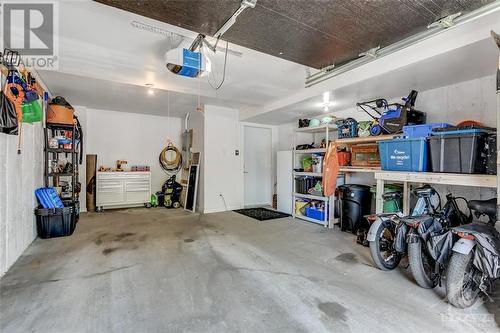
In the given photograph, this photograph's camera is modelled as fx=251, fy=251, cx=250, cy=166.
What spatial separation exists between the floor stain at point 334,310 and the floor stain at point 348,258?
40.9 inches

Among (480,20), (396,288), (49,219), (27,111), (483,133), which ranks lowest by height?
(396,288)

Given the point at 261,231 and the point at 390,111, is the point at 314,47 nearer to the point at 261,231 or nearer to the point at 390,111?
the point at 390,111

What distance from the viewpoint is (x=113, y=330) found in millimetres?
1754

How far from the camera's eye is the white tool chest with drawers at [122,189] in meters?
6.00

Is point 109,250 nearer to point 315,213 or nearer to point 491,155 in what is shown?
point 315,213

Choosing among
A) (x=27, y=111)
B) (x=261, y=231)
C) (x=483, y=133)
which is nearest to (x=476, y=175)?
(x=483, y=133)

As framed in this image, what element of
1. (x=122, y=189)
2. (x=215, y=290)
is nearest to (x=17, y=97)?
(x=215, y=290)

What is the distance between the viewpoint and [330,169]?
4.49 m

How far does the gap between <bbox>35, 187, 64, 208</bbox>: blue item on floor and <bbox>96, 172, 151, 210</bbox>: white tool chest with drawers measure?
205cm

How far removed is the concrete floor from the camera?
6.04ft

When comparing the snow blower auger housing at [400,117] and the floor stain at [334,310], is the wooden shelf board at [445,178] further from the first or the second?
the floor stain at [334,310]

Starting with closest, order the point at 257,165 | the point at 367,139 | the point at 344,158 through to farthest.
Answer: the point at 367,139
the point at 344,158
the point at 257,165

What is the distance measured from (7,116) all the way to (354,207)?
185 inches

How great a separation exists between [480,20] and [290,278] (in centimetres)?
295
